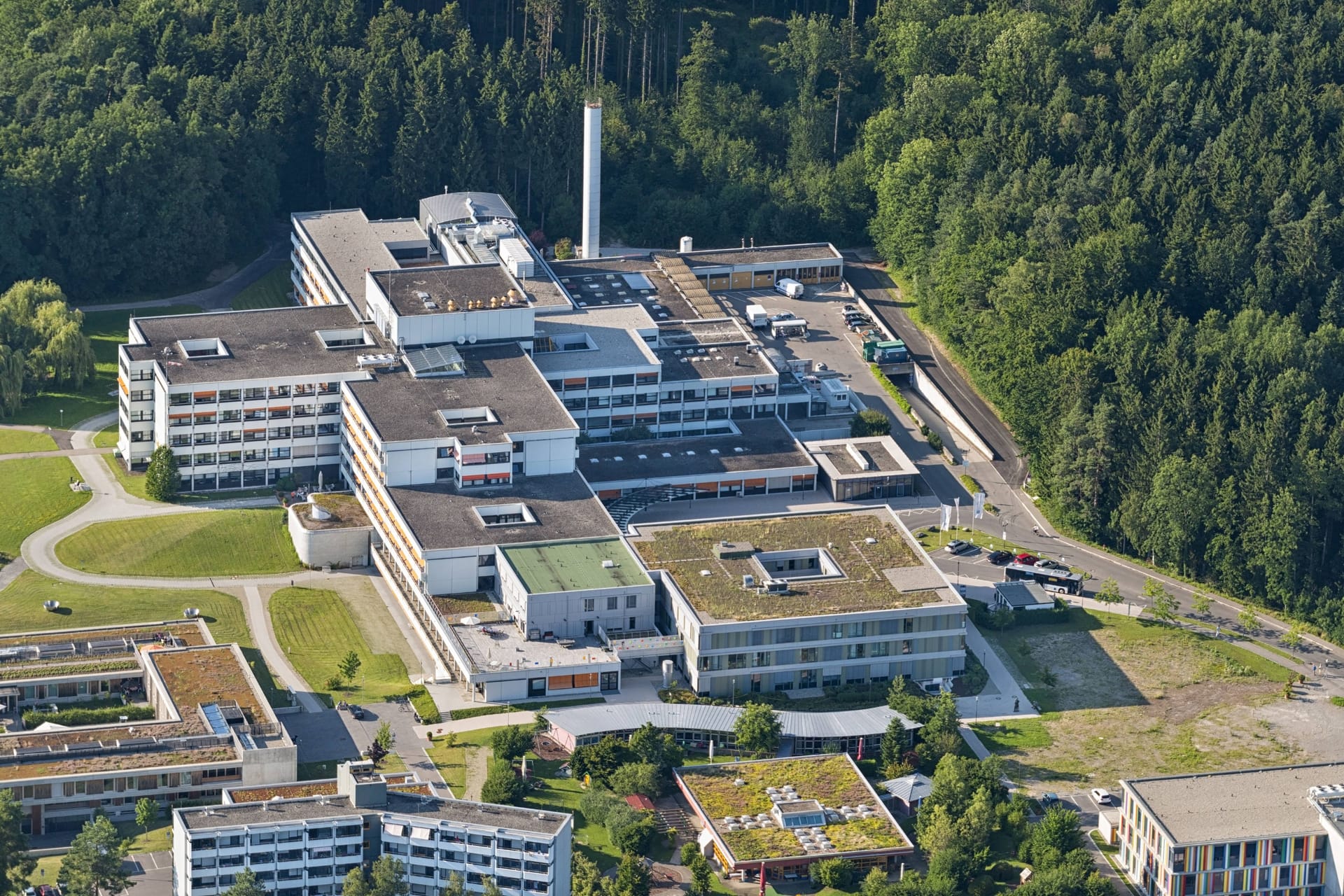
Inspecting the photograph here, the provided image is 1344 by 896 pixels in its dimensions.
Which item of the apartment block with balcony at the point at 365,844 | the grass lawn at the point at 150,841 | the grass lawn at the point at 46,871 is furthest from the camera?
the grass lawn at the point at 150,841

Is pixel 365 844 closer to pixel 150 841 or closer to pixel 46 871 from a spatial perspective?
pixel 150 841

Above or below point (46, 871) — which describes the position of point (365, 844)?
above

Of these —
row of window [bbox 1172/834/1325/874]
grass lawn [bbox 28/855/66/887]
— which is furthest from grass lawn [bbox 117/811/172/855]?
row of window [bbox 1172/834/1325/874]

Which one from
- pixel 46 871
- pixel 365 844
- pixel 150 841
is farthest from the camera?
pixel 150 841

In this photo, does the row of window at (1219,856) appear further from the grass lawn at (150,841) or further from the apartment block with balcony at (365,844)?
the grass lawn at (150,841)

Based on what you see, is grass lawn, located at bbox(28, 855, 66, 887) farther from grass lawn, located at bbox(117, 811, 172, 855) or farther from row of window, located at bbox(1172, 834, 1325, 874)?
row of window, located at bbox(1172, 834, 1325, 874)

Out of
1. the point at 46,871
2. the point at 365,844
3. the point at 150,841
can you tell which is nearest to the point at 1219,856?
the point at 365,844

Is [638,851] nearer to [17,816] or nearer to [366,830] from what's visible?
[366,830]

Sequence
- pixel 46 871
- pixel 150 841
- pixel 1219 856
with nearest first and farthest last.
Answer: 1. pixel 46 871
2. pixel 150 841
3. pixel 1219 856

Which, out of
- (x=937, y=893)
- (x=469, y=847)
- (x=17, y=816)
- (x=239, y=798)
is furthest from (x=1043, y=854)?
(x=17, y=816)

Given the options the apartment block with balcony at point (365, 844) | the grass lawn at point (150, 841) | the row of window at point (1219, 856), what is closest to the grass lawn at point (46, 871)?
the grass lawn at point (150, 841)
